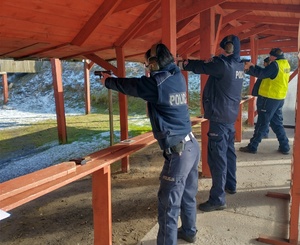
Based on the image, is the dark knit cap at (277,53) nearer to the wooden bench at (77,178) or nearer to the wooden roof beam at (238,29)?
the wooden roof beam at (238,29)

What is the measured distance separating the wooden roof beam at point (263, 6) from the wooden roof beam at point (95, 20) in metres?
2.28

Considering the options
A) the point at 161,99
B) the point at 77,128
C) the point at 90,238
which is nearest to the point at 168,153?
the point at 161,99

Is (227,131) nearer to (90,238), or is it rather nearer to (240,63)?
(240,63)

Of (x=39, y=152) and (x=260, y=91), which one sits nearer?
(x=260, y=91)

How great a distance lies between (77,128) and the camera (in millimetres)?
11602

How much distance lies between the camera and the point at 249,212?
3.63m

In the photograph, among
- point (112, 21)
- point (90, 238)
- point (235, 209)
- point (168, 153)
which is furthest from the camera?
point (112, 21)

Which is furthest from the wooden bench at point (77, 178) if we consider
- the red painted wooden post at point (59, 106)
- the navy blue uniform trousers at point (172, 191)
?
the red painted wooden post at point (59, 106)

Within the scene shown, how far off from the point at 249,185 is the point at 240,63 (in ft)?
6.29

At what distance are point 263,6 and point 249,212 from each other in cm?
322

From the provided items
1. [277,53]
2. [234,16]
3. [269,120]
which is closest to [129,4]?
[234,16]

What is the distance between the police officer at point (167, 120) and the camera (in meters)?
2.40

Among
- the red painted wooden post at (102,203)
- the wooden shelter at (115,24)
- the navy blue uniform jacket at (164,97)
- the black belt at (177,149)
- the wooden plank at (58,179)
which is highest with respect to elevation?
the wooden shelter at (115,24)

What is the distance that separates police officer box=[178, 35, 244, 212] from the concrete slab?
26 cm
